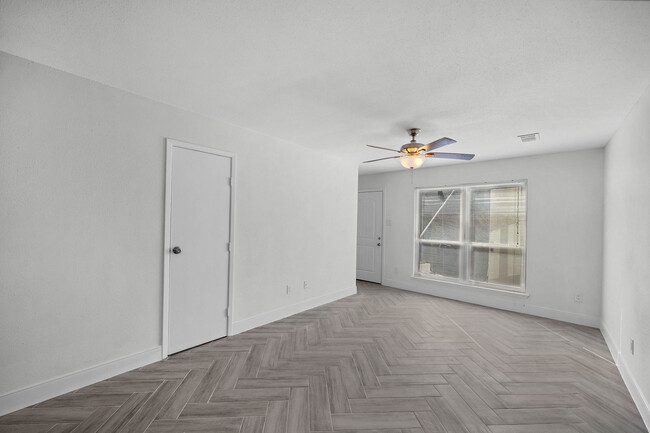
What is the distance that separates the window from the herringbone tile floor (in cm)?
129

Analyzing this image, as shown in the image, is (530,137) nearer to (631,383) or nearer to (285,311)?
(631,383)

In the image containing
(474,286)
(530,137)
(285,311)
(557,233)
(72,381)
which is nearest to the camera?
(72,381)

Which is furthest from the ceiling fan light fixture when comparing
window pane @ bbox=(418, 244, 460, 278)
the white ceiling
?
window pane @ bbox=(418, 244, 460, 278)

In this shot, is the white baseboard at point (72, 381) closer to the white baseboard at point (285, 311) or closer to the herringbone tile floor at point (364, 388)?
the herringbone tile floor at point (364, 388)

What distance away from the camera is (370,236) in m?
6.56

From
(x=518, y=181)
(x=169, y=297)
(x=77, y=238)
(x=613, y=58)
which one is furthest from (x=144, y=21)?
(x=518, y=181)

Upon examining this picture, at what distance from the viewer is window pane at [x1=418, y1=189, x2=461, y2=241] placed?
534cm

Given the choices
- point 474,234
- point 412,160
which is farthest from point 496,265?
point 412,160

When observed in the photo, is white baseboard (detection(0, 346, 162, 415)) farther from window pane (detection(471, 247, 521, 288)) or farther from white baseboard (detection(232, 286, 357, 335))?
window pane (detection(471, 247, 521, 288))

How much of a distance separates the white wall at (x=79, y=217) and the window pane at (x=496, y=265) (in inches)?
157

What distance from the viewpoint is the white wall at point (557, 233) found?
13.1 ft

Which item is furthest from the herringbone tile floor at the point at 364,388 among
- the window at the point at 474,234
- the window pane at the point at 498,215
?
the window pane at the point at 498,215

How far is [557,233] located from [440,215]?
1772 millimetres

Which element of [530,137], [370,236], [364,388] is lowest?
[364,388]
